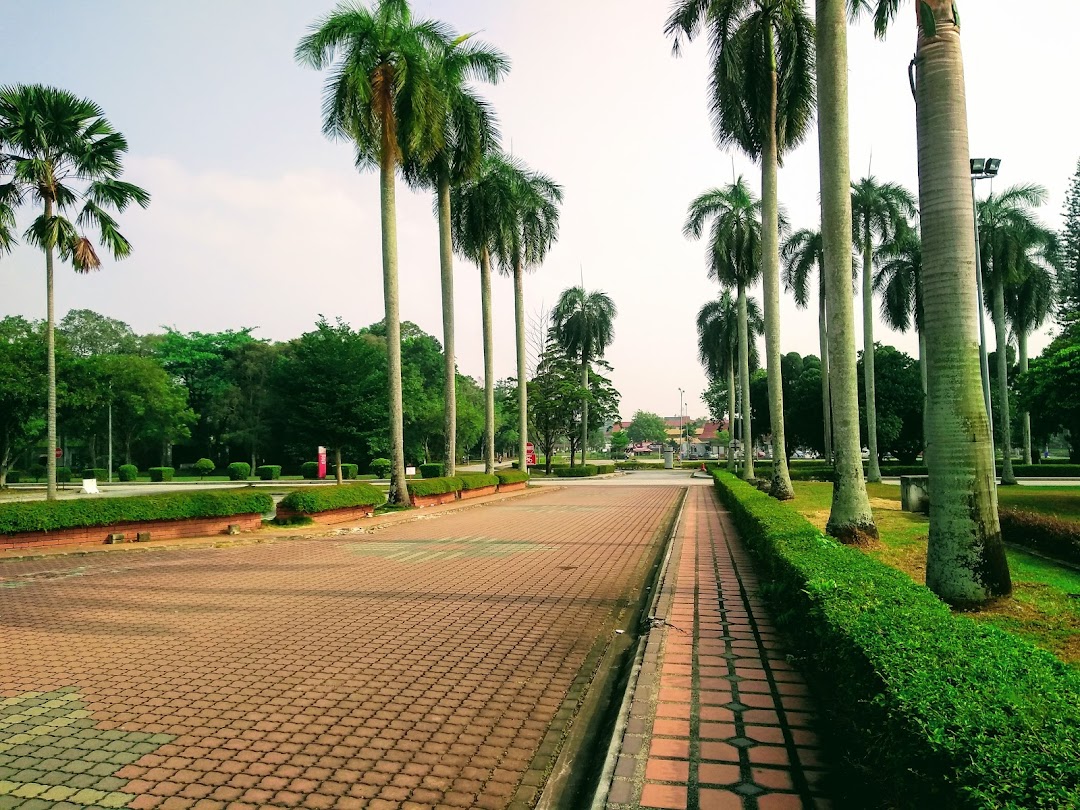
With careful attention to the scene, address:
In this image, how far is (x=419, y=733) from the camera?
13.1 feet

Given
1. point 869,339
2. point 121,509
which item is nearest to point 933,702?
point 121,509

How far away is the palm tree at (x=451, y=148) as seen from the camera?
819 inches

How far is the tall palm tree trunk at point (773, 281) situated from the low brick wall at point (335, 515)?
1062 cm

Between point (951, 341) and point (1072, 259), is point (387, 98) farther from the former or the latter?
point (1072, 259)

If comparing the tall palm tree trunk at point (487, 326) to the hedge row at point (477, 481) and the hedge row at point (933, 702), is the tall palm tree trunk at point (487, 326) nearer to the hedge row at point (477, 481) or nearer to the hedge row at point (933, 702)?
the hedge row at point (477, 481)

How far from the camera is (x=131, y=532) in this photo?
13.0m

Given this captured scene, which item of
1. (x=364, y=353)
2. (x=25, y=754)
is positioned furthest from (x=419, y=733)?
(x=364, y=353)

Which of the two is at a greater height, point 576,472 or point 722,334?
point 722,334

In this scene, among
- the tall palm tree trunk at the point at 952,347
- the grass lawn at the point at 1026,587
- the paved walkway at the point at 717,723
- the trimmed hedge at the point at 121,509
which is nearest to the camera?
the paved walkway at the point at 717,723

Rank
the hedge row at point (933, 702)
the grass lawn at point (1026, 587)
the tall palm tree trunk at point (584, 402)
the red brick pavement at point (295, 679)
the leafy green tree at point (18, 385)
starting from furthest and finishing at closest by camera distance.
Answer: the tall palm tree trunk at point (584, 402) < the leafy green tree at point (18, 385) < the grass lawn at point (1026, 587) < the red brick pavement at point (295, 679) < the hedge row at point (933, 702)

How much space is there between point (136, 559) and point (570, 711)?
955 cm

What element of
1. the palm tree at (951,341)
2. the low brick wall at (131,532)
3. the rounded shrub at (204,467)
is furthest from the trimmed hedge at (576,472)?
the palm tree at (951,341)

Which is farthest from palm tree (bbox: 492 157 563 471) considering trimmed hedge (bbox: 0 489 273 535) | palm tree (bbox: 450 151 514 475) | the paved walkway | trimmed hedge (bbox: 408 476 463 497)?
the paved walkway

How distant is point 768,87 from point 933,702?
19120mm
